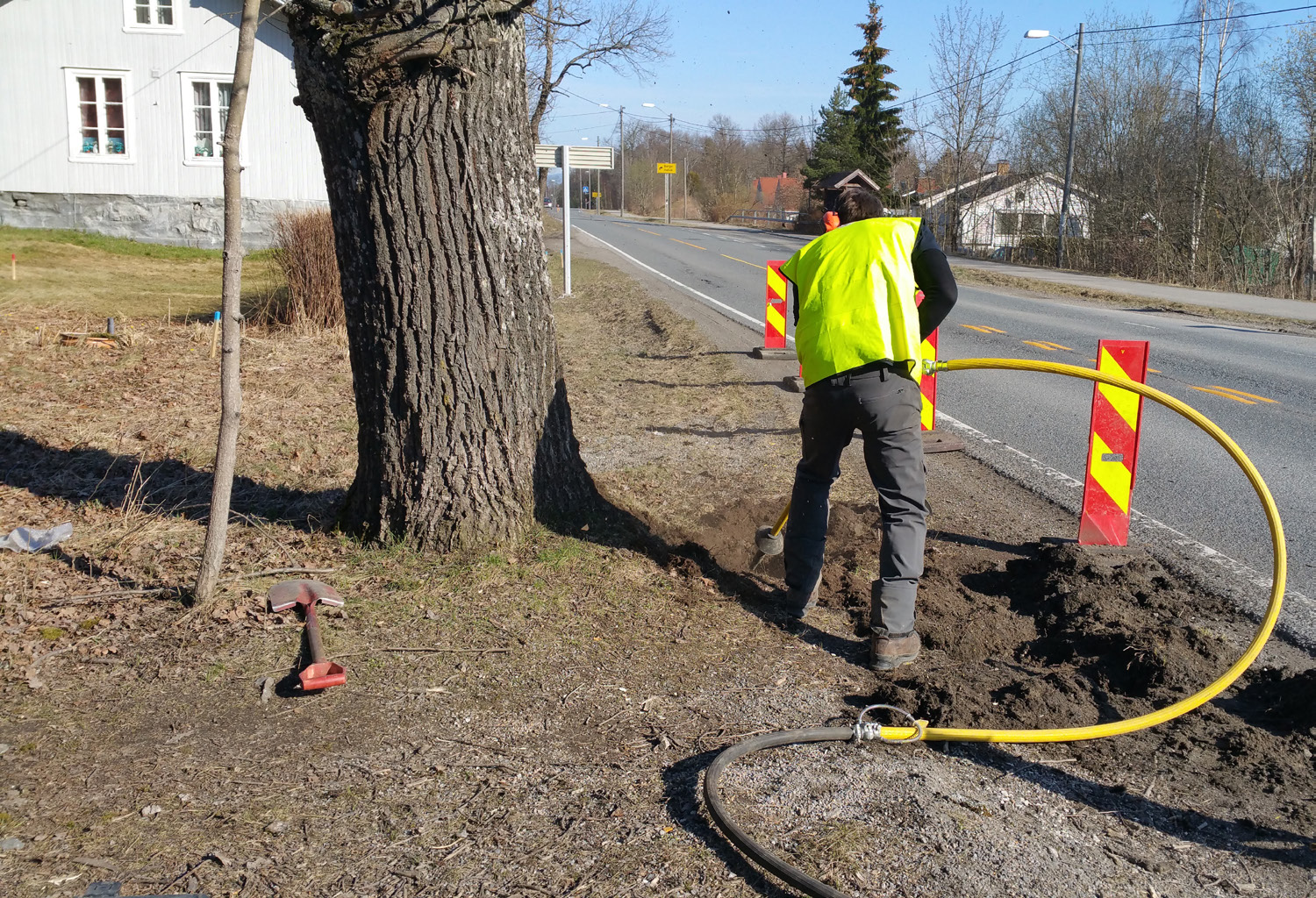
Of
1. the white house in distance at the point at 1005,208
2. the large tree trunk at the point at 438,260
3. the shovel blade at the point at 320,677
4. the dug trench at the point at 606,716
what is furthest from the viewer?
the white house in distance at the point at 1005,208

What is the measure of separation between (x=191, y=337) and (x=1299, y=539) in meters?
10.8

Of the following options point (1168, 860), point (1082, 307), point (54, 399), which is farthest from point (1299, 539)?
point (1082, 307)

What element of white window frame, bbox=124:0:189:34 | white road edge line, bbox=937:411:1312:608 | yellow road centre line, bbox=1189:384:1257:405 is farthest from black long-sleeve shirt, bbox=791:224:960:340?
white window frame, bbox=124:0:189:34

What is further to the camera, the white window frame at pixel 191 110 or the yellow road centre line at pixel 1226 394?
the white window frame at pixel 191 110

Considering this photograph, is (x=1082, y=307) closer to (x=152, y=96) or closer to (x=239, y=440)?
(x=239, y=440)

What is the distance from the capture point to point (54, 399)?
26.1 feet

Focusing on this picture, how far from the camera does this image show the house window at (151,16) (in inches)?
872

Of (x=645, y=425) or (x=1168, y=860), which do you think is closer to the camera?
(x=1168, y=860)

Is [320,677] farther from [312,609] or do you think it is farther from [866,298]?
[866,298]

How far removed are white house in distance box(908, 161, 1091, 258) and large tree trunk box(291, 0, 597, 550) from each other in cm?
3201

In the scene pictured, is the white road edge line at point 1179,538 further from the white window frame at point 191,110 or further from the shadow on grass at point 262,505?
the white window frame at point 191,110

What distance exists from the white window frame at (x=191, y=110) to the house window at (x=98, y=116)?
1.17 m

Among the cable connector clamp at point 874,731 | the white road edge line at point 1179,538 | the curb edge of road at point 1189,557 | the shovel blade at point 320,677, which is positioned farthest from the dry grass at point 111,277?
the cable connector clamp at point 874,731

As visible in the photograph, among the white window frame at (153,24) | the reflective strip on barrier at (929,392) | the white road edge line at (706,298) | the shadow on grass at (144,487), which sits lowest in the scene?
the shadow on grass at (144,487)
